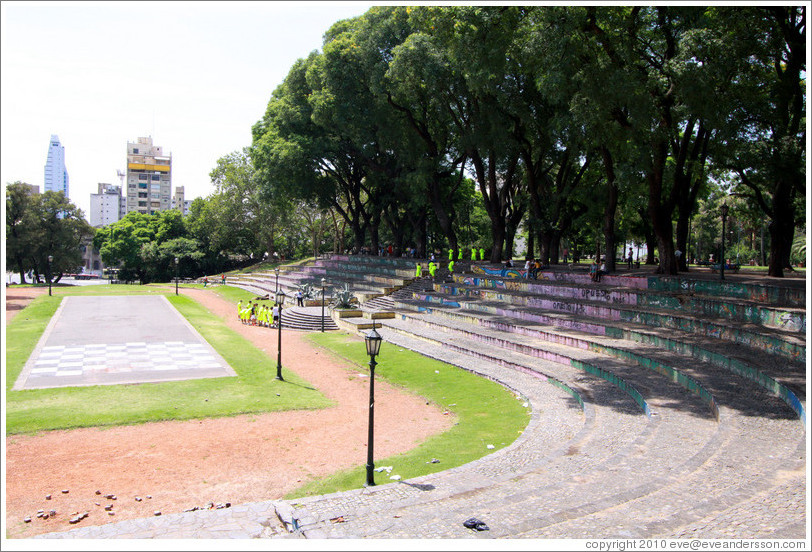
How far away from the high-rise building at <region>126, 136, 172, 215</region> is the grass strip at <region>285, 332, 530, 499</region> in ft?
385

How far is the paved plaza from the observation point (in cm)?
1623

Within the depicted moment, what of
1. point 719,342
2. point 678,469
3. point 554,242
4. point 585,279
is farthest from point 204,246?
point 678,469

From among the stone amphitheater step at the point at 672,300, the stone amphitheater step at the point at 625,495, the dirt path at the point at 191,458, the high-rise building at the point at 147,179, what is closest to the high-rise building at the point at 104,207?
the high-rise building at the point at 147,179

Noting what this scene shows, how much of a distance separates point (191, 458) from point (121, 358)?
33.6 ft

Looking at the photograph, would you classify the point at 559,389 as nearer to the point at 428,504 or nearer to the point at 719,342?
the point at 719,342

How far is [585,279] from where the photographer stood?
25.7m

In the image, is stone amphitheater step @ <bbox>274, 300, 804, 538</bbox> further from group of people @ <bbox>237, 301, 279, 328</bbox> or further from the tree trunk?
group of people @ <bbox>237, 301, 279, 328</bbox>

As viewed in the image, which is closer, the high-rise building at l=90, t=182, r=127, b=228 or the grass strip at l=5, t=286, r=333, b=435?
the grass strip at l=5, t=286, r=333, b=435

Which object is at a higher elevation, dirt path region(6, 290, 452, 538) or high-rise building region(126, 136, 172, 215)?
high-rise building region(126, 136, 172, 215)

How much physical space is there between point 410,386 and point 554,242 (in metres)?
23.4

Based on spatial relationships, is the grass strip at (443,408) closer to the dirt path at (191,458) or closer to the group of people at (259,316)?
the dirt path at (191,458)

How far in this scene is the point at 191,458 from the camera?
1014cm

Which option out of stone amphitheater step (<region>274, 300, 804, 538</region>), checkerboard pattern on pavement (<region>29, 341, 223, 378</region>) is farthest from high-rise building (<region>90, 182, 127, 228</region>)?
stone amphitheater step (<region>274, 300, 804, 538</region>)

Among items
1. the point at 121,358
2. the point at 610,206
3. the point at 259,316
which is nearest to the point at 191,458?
the point at 121,358
